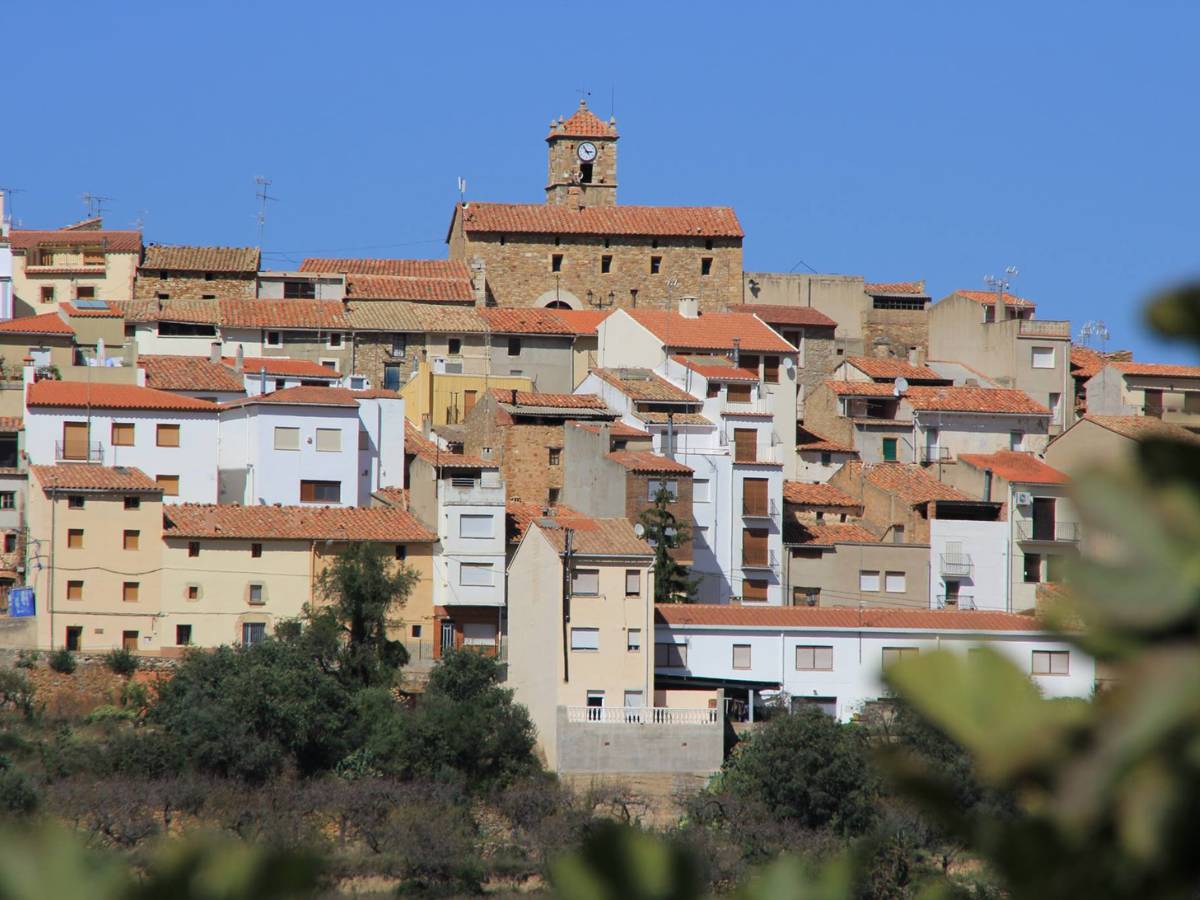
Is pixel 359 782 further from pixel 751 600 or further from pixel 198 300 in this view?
pixel 198 300

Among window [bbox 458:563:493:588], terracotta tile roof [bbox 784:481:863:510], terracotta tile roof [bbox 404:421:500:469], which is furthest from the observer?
terracotta tile roof [bbox 784:481:863:510]

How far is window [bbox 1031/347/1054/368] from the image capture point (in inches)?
2328

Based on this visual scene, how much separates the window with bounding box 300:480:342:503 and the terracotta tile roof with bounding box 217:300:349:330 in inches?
476

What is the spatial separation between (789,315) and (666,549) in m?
18.9

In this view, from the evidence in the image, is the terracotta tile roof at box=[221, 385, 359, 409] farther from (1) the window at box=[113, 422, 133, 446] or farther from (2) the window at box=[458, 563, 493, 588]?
(2) the window at box=[458, 563, 493, 588]

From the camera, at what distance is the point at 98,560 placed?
40438 mm

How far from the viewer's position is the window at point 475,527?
4278 centimetres

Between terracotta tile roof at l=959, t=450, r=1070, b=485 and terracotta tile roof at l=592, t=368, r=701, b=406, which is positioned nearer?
terracotta tile roof at l=959, t=450, r=1070, b=485

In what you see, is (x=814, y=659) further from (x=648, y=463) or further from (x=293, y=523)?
(x=293, y=523)

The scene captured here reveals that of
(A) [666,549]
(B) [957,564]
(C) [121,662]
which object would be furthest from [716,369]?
(C) [121,662]

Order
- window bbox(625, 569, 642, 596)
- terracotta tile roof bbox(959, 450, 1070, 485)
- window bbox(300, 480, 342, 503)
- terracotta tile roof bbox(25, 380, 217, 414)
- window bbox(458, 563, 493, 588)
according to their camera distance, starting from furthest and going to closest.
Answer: terracotta tile roof bbox(959, 450, 1070, 485)
window bbox(300, 480, 342, 503)
terracotta tile roof bbox(25, 380, 217, 414)
window bbox(458, 563, 493, 588)
window bbox(625, 569, 642, 596)

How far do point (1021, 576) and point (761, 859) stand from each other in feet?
47.6

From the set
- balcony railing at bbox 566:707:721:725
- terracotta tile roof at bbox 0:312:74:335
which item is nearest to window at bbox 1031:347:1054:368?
balcony railing at bbox 566:707:721:725

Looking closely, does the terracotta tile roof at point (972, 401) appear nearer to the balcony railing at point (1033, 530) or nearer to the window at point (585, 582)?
the balcony railing at point (1033, 530)
